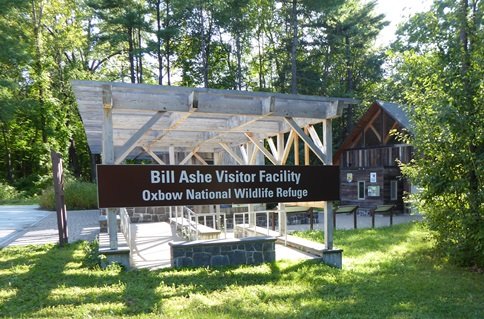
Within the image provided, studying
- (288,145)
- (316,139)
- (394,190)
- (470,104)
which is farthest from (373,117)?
(470,104)

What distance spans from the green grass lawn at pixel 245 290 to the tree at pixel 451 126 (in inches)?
31.9

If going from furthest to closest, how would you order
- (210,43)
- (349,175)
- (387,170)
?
(210,43), (349,175), (387,170)

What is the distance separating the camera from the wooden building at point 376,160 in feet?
70.7

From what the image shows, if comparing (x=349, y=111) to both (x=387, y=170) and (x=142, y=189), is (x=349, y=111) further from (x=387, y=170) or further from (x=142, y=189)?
(x=142, y=189)

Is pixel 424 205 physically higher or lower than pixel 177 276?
higher

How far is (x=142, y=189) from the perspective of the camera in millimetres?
6211

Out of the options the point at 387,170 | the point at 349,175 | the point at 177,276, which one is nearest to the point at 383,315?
the point at 177,276

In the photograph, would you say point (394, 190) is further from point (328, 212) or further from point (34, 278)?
point (34, 278)

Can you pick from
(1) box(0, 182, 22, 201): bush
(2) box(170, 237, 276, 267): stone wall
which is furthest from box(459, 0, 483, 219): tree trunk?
(1) box(0, 182, 22, 201): bush

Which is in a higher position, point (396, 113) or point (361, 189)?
point (396, 113)

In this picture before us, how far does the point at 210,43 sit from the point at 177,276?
89.0 feet

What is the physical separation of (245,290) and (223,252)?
1.49m

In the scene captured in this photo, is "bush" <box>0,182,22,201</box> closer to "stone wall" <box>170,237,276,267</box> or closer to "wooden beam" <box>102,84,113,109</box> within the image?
"stone wall" <box>170,237,276,267</box>

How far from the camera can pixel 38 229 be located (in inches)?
510
